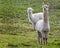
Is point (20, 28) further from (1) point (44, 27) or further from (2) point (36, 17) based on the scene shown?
(1) point (44, 27)

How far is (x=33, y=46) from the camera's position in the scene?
48.6ft

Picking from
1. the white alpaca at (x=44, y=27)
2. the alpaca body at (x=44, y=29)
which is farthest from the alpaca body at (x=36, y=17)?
the alpaca body at (x=44, y=29)

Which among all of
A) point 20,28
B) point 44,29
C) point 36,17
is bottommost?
point 20,28

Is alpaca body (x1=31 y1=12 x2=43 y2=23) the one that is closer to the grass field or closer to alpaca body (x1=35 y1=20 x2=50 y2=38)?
the grass field

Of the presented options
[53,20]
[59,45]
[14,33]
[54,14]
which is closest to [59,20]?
[53,20]

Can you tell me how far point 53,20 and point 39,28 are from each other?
581cm

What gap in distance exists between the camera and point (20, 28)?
1916 cm

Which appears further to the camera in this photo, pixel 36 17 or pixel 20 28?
pixel 20 28

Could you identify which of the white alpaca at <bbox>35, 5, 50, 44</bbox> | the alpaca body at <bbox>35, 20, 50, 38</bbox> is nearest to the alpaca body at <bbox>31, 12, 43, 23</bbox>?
the white alpaca at <bbox>35, 5, 50, 44</bbox>

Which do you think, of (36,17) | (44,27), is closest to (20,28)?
(36,17)

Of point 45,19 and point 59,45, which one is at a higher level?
point 45,19

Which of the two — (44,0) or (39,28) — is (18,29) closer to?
(39,28)

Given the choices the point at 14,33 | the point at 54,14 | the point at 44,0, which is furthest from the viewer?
the point at 44,0

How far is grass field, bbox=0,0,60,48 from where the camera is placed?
15607 mm
